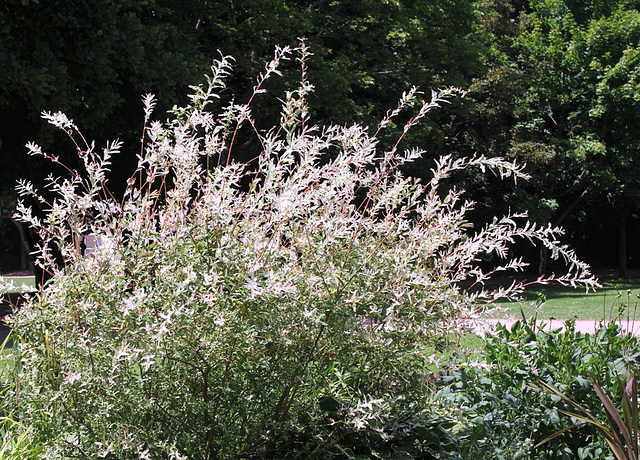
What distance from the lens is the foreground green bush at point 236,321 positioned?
2289 millimetres

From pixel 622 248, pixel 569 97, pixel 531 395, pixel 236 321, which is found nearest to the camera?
pixel 236 321

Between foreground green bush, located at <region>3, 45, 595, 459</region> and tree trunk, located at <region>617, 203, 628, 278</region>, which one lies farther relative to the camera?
tree trunk, located at <region>617, 203, 628, 278</region>

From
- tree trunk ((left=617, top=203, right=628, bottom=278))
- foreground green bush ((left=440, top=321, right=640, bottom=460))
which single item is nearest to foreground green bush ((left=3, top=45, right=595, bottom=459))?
foreground green bush ((left=440, top=321, right=640, bottom=460))

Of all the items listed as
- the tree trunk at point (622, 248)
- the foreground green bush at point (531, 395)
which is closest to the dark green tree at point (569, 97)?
the tree trunk at point (622, 248)

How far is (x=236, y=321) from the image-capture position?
7.50ft

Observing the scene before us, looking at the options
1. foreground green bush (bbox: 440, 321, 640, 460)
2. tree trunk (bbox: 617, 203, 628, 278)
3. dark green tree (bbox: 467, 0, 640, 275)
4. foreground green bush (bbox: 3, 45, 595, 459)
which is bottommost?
tree trunk (bbox: 617, 203, 628, 278)

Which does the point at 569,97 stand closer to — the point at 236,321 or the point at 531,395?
the point at 531,395

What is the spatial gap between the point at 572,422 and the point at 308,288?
68.6 inches

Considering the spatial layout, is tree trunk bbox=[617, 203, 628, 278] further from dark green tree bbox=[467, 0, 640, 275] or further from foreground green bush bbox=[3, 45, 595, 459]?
foreground green bush bbox=[3, 45, 595, 459]

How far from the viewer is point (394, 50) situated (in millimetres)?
17906

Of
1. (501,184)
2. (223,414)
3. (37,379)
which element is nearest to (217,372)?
(223,414)

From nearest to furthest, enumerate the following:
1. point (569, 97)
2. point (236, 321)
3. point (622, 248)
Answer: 1. point (236, 321)
2. point (569, 97)
3. point (622, 248)

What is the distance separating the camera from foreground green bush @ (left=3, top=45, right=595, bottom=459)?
2289 mm

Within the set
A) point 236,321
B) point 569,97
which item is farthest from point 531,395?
point 569,97
